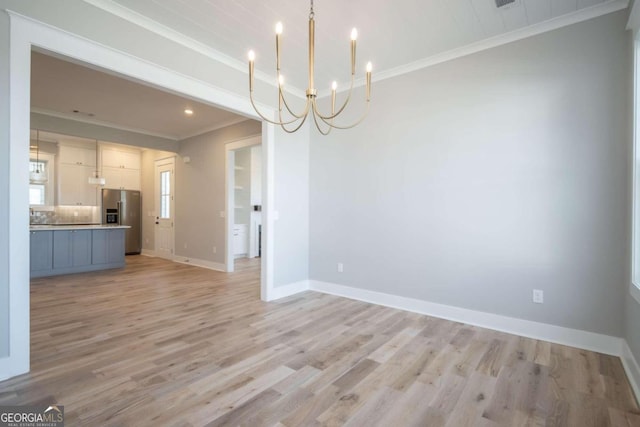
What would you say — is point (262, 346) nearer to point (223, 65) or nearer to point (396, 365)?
point (396, 365)

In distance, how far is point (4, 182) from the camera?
6.82 ft

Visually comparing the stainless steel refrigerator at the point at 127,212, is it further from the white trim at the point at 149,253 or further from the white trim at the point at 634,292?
the white trim at the point at 634,292

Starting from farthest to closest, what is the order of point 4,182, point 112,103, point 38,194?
point 38,194
point 112,103
point 4,182

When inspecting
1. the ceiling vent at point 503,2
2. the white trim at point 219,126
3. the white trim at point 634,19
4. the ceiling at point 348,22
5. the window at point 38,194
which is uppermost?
the white trim at point 219,126

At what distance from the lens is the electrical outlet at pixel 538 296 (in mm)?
2838

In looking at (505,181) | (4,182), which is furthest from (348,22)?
(4,182)

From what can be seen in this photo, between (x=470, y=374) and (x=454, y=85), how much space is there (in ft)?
9.28

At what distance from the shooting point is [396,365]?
7.79 ft

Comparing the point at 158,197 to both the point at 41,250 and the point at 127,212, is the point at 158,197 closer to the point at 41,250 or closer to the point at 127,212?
the point at 127,212

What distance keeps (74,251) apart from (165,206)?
2204mm

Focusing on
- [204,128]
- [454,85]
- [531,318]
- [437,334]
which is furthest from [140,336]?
[204,128]

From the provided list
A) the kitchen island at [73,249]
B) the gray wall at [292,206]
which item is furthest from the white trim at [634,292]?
the kitchen island at [73,249]

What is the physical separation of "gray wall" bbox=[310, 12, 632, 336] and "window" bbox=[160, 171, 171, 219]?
17.4 ft

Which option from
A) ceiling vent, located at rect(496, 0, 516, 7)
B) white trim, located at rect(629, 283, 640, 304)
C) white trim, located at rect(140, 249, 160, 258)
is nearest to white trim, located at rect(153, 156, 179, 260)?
white trim, located at rect(140, 249, 160, 258)
